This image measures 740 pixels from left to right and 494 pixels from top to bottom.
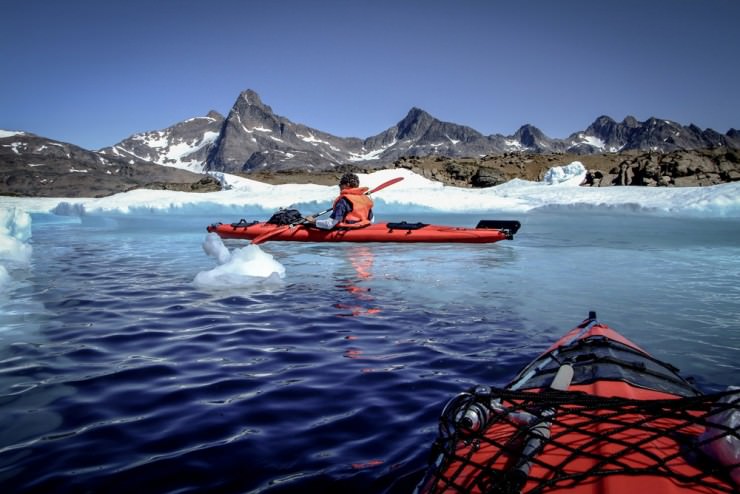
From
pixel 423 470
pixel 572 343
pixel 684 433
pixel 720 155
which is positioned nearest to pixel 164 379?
pixel 423 470

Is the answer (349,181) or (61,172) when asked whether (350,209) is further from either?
(61,172)

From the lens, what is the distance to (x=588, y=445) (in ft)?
5.35

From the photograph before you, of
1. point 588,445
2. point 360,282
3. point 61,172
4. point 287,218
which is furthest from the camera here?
point 61,172

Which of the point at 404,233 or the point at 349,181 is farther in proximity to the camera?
the point at 349,181

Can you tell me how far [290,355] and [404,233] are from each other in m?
7.17

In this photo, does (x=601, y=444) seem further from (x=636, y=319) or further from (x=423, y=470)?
(x=636, y=319)

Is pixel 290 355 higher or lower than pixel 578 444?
lower

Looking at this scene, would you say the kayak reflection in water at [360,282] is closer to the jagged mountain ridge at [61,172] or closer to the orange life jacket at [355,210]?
the orange life jacket at [355,210]

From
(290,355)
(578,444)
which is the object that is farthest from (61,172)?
(578,444)

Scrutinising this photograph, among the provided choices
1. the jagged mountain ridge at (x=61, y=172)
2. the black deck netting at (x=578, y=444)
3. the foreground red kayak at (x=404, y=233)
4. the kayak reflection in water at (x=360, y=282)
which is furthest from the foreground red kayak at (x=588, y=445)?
the jagged mountain ridge at (x=61, y=172)

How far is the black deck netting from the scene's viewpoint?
1515mm

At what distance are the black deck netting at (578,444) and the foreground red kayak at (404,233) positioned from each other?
8.96 metres

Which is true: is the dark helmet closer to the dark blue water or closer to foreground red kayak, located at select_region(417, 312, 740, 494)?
the dark blue water

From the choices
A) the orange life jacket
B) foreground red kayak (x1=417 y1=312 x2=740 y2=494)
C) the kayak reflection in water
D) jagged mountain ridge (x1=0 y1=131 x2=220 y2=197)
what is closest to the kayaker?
the orange life jacket
